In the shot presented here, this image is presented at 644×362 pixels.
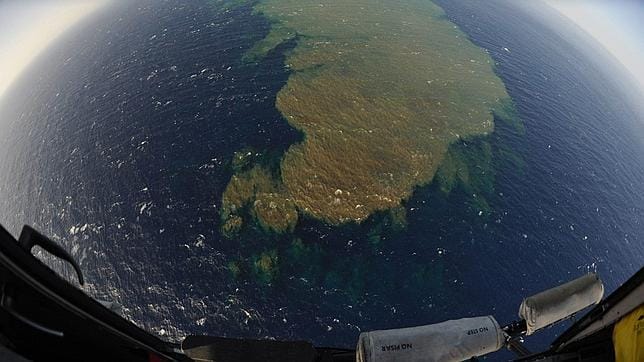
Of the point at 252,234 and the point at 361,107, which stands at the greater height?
the point at 252,234

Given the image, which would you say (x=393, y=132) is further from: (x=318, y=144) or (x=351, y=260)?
(x=351, y=260)

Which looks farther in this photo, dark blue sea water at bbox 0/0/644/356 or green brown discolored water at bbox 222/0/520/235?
green brown discolored water at bbox 222/0/520/235

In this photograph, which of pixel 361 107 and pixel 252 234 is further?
pixel 361 107

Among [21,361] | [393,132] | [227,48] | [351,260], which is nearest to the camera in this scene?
[21,361]

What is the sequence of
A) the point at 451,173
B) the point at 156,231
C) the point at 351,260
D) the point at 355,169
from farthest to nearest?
1. the point at 355,169
2. the point at 451,173
3. the point at 156,231
4. the point at 351,260

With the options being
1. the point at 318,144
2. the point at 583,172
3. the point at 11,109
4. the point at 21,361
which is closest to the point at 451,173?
the point at 318,144
